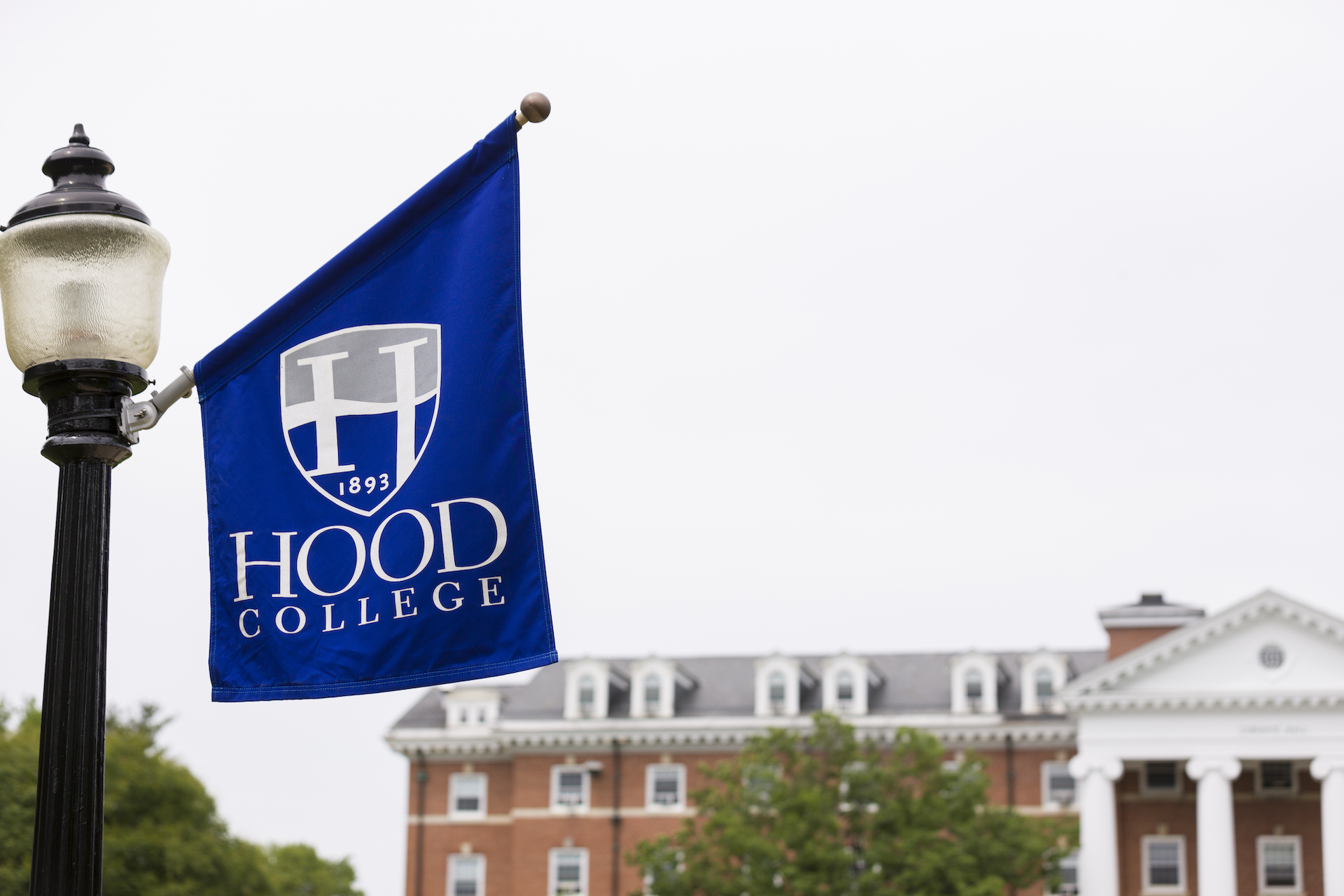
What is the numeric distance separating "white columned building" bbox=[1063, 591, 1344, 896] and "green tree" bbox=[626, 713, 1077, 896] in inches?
280

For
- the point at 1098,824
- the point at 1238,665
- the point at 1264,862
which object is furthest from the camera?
the point at 1264,862

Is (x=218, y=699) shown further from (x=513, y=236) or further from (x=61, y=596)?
(x=513, y=236)

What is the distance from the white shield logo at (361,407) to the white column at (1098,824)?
57.7 m

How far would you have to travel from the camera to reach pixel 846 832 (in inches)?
2240

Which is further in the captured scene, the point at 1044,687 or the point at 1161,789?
the point at 1044,687

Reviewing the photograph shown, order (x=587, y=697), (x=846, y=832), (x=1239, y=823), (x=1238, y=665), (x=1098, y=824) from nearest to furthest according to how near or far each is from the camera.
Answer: (x=846, y=832), (x=1098, y=824), (x=1238, y=665), (x=1239, y=823), (x=587, y=697)

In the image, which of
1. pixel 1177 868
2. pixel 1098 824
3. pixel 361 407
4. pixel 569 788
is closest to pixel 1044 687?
pixel 1098 824

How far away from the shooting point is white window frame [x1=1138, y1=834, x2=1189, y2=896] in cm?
6581

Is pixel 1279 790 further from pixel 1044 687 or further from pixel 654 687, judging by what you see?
pixel 654 687

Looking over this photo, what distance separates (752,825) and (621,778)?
1630cm

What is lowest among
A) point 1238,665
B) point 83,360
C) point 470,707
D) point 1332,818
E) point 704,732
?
point 1332,818

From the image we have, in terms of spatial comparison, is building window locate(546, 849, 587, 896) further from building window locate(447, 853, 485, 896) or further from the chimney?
the chimney

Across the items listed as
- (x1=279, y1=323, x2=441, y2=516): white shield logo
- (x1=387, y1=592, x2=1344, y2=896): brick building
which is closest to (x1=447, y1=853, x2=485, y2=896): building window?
(x1=387, y1=592, x2=1344, y2=896): brick building

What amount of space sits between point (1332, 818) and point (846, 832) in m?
17.2
